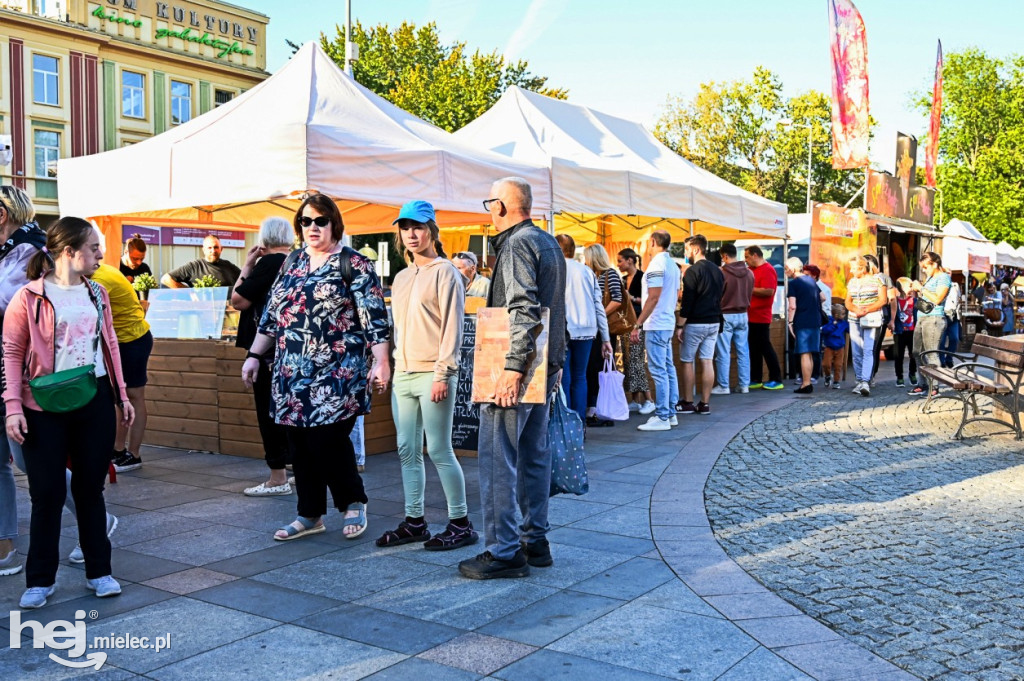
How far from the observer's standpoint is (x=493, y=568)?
14.9ft

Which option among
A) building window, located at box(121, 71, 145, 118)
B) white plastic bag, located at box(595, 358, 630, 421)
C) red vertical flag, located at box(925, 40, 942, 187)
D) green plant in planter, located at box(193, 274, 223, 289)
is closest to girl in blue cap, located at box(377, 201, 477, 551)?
white plastic bag, located at box(595, 358, 630, 421)

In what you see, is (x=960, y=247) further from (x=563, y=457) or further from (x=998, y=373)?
(x=563, y=457)

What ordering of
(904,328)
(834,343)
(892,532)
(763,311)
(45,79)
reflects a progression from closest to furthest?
1. (892,532)
2. (763,311)
3. (834,343)
4. (904,328)
5. (45,79)

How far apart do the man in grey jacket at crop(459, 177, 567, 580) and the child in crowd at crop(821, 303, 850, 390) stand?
373 inches

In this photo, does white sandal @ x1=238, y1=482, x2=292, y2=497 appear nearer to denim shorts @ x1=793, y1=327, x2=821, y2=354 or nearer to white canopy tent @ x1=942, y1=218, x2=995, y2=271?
denim shorts @ x1=793, y1=327, x2=821, y2=354

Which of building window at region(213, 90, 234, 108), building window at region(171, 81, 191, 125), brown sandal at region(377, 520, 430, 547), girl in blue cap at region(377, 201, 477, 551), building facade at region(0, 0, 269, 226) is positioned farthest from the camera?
building window at region(213, 90, 234, 108)

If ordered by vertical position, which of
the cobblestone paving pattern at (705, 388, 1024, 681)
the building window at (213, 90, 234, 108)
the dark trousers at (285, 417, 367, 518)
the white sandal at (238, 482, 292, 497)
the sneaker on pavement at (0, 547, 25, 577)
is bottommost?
the cobblestone paving pattern at (705, 388, 1024, 681)

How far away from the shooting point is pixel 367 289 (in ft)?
16.2

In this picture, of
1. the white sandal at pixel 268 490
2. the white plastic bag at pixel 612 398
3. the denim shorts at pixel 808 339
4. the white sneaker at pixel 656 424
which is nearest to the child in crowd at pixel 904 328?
the denim shorts at pixel 808 339

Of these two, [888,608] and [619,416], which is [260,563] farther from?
[619,416]

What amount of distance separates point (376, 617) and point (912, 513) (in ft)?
11.8

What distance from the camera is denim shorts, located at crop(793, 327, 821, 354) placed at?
1262cm

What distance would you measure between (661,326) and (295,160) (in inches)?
152

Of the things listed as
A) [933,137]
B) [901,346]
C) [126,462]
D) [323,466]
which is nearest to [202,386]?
[126,462]
